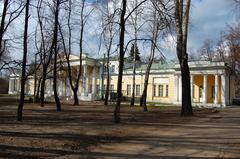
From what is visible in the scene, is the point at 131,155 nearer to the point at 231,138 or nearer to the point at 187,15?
the point at 231,138

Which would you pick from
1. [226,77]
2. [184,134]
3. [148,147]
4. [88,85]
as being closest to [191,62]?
[226,77]

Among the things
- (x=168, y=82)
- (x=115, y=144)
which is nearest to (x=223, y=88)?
(x=168, y=82)

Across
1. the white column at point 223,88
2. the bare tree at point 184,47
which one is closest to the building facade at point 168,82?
the white column at point 223,88

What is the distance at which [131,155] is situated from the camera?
10203mm

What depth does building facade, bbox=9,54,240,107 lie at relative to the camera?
54344 mm

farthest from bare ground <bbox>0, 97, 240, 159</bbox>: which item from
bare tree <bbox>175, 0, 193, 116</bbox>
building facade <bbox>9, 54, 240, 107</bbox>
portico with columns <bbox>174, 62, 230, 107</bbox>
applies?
portico with columns <bbox>174, 62, 230, 107</bbox>

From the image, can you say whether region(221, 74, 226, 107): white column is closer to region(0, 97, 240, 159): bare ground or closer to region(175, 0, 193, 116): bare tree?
region(175, 0, 193, 116): bare tree

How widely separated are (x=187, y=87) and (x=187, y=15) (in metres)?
4.91

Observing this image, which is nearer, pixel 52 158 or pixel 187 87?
pixel 52 158

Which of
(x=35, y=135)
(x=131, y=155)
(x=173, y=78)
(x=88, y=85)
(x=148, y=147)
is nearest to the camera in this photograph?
(x=131, y=155)

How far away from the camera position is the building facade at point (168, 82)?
54.3 m

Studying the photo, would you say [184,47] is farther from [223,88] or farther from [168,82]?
[168,82]

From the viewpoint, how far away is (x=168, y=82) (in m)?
64.9

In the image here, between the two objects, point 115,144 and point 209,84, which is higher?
point 209,84
